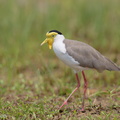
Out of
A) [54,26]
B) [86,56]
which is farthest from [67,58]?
[54,26]

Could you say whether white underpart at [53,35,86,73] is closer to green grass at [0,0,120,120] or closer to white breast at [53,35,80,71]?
white breast at [53,35,80,71]

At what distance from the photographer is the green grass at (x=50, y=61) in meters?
4.65

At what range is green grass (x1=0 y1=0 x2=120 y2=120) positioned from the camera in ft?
15.3

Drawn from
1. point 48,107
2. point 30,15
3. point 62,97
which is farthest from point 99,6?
point 48,107

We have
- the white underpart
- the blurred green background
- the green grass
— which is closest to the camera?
the white underpart

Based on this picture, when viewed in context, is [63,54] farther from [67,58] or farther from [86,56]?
[86,56]

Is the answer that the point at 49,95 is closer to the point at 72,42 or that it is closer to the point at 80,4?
the point at 72,42

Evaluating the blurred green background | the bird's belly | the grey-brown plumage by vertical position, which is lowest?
the bird's belly

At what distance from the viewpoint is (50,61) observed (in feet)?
23.5

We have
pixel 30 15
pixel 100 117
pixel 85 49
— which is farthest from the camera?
pixel 30 15

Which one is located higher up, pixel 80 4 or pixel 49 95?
pixel 80 4

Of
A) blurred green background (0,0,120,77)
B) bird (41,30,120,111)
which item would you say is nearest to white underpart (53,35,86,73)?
bird (41,30,120,111)

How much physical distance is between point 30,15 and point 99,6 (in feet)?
6.11

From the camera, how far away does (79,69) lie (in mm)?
4746
